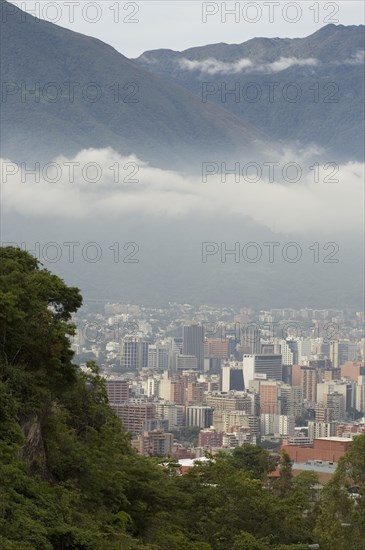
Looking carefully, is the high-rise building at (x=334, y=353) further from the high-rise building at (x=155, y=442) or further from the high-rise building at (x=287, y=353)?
the high-rise building at (x=155, y=442)

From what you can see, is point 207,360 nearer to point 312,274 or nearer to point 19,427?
point 312,274

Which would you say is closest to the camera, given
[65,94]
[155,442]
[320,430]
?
[155,442]

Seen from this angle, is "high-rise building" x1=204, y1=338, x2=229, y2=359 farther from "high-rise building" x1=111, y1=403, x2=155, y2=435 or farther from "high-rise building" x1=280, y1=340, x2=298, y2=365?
"high-rise building" x1=111, y1=403, x2=155, y2=435

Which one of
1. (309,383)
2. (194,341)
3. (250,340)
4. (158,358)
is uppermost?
(250,340)

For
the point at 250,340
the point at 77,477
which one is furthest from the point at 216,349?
the point at 77,477

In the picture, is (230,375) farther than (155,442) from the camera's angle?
Yes

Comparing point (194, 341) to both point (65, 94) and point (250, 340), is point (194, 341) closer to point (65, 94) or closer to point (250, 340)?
point (250, 340)
